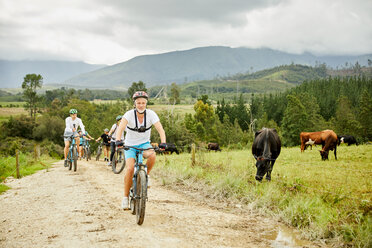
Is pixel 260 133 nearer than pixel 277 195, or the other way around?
pixel 277 195

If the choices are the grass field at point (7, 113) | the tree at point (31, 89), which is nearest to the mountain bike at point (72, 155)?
the tree at point (31, 89)

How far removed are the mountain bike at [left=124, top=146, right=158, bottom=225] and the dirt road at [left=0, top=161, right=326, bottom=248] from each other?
228 millimetres

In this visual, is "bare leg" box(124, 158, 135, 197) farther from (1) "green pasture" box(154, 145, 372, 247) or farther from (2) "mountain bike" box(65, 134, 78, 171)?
(2) "mountain bike" box(65, 134, 78, 171)

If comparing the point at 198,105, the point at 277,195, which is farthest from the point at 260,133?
the point at 198,105

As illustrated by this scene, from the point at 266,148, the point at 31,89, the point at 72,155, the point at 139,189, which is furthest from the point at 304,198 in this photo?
the point at 31,89

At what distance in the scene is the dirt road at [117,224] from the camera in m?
5.14

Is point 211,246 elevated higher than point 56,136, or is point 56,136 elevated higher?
point 211,246

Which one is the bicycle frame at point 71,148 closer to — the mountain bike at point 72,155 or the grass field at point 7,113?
the mountain bike at point 72,155

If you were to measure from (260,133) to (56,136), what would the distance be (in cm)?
7332

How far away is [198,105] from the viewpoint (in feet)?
279

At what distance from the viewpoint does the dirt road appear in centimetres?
514

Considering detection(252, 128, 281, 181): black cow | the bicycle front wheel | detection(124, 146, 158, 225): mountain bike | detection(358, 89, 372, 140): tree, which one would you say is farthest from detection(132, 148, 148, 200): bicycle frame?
detection(358, 89, 372, 140): tree

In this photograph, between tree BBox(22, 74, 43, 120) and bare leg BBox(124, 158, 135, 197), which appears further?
tree BBox(22, 74, 43, 120)

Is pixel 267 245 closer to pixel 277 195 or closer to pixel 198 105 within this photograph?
pixel 277 195
